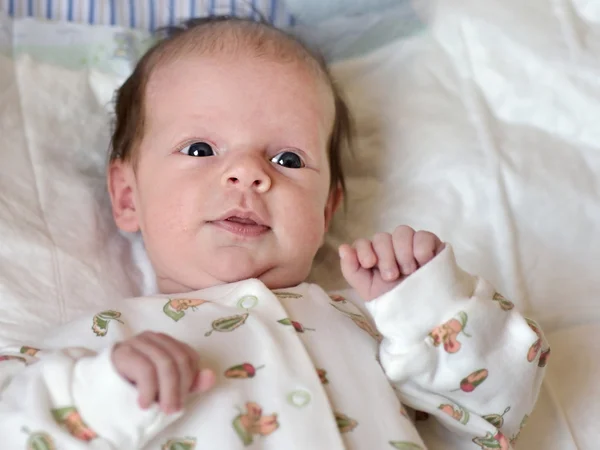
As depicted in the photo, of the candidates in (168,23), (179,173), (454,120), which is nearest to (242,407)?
(179,173)

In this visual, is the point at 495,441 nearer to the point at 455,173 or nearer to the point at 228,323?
the point at 228,323

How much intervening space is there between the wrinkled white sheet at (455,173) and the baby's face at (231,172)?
162 millimetres

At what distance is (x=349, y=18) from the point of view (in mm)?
1720

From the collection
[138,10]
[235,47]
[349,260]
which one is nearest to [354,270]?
[349,260]

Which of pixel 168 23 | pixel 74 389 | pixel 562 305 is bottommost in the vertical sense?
pixel 562 305

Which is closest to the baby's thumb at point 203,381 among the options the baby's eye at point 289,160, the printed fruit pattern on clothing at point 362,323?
the printed fruit pattern on clothing at point 362,323

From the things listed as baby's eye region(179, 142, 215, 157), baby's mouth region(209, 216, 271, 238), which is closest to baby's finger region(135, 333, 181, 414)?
baby's mouth region(209, 216, 271, 238)

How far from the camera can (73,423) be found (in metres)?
0.90

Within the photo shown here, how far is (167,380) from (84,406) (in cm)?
11

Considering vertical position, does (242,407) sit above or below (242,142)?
below

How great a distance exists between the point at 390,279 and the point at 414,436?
0.21 meters

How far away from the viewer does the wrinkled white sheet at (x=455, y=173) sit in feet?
4.16

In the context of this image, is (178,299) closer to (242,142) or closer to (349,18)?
(242,142)

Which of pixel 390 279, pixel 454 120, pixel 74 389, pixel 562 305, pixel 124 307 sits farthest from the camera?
pixel 454 120
